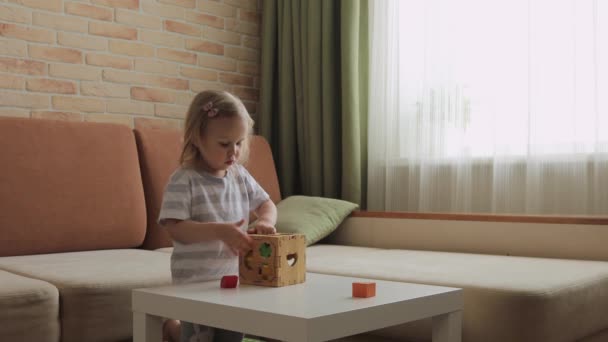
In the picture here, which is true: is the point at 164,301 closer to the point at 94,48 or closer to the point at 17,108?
the point at 17,108

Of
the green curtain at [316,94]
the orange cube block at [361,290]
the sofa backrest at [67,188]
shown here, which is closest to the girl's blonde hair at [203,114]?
the orange cube block at [361,290]

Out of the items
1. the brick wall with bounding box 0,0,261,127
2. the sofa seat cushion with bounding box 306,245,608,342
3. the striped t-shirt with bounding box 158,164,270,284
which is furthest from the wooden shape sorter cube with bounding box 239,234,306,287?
the brick wall with bounding box 0,0,261,127

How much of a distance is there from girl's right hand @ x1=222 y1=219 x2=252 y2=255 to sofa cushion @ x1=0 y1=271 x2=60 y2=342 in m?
0.50

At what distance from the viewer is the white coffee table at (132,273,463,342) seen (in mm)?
1306

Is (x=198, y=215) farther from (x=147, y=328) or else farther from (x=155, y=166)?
(x=155, y=166)

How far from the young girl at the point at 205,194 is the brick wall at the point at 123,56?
1.38 meters

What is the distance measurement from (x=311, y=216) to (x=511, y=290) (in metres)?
1.26

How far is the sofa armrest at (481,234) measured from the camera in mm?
2434

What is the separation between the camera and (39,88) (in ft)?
9.80

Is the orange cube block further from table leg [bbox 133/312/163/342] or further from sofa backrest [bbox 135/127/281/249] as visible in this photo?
sofa backrest [bbox 135/127/281/249]

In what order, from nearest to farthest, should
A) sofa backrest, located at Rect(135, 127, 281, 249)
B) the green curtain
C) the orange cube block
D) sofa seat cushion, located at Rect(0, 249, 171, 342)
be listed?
the orange cube block, sofa seat cushion, located at Rect(0, 249, 171, 342), sofa backrest, located at Rect(135, 127, 281, 249), the green curtain

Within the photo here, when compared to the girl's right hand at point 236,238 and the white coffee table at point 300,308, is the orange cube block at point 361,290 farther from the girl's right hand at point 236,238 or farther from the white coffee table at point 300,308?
the girl's right hand at point 236,238

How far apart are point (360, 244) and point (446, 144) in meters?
0.57

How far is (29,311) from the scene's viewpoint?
1.78 metres
